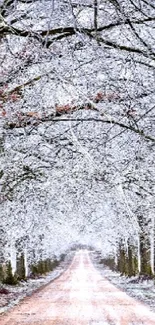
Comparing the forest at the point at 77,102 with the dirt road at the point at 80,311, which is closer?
the forest at the point at 77,102

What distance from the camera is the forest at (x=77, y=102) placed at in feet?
23.0

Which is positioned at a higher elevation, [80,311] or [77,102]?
[77,102]

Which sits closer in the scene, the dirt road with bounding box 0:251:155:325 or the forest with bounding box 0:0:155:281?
the forest with bounding box 0:0:155:281

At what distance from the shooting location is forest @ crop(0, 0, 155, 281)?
7016mm

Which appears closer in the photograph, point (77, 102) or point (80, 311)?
point (77, 102)

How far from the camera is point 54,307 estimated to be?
84.5 feet

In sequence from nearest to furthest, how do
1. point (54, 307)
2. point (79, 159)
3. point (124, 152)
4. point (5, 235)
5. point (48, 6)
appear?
1. point (48, 6)
2. point (124, 152)
3. point (79, 159)
4. point (54, 307)
5. point (5, 235)

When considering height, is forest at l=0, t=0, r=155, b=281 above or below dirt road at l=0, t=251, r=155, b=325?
above

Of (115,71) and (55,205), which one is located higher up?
(115,71)

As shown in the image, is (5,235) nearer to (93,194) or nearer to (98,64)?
(93,194)

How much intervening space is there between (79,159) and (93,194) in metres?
6.35

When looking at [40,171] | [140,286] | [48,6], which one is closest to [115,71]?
[48,6]

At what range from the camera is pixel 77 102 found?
10.4m

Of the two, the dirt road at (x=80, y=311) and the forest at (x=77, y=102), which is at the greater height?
the forest at (x=77, y=102)
